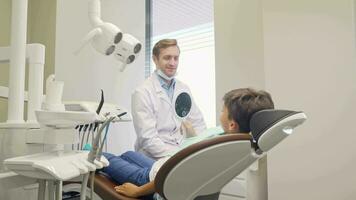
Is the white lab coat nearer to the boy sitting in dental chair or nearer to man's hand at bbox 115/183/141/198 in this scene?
the boy sitting in dental chair

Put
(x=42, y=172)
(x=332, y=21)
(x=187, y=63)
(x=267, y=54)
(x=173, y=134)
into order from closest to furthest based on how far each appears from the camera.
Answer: (x=42, y=172) < (x=332, y=21) < (x=267, y=54) < (x=173, y=134) < (x=187, y=63)

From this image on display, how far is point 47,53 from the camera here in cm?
239

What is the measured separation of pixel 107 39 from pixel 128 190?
87 centimetres

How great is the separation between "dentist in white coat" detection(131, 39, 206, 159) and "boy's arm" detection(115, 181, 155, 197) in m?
0.60

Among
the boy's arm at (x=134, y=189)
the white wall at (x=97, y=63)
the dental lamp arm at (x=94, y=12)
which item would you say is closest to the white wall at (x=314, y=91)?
the boy's arm at (x=134, y=189)

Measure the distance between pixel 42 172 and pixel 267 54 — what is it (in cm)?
134

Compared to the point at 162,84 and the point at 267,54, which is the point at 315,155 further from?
the point at 162,84

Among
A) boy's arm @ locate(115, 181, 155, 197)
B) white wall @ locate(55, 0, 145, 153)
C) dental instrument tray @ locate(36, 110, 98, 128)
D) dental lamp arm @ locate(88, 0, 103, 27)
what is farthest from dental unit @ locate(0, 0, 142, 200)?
white wall @ locate(55, 0, 145, 153)

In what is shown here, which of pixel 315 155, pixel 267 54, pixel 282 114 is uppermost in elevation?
pixel 267 54

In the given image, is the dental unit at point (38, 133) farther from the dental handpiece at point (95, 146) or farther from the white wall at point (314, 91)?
the white wall at point (314, 91)

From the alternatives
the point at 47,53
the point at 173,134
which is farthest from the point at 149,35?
the point at 173,134

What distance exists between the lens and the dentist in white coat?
6.52ft

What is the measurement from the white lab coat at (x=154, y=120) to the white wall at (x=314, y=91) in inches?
27.1

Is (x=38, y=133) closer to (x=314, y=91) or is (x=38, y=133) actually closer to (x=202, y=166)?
(x=202, y=166)
